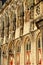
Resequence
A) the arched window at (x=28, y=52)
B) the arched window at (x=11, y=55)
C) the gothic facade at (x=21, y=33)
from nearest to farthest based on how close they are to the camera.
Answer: the gothic facade at (x=21, y=33)
the arched window at (x=28, y=52)
the arched window at (x=11, y=55)

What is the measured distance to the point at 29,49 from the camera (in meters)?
19.8

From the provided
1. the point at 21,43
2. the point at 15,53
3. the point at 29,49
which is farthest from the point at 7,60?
the point at 29,49

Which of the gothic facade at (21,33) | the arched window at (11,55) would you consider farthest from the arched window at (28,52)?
the arched window at (11,55)

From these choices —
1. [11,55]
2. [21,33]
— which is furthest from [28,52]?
[11,55]

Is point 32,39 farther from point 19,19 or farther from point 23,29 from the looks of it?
point 19,19

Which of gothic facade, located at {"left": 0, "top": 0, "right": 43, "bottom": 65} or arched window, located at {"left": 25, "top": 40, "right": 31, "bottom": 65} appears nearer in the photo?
gothic facade, located at {"left": 0, "top": 0, "right": 43, "bottom": 65}

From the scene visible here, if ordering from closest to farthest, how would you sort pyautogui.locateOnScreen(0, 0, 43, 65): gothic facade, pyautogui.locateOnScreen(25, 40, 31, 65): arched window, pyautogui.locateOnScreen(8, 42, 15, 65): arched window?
pyautogui.locateOnScreen(0, 0, 43, 65): gothic facade, pyautogui.locateOnScreen(25, 40, 31, 65): arched window, pyautogui.locateOnScreen(8, 42, 15, 65): arched window

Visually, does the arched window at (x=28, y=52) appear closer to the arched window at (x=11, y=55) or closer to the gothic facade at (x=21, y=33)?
the gothic facade at (x=21, y=33)

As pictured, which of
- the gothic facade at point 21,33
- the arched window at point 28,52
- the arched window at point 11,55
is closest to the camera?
the gothic facade at point 21,33

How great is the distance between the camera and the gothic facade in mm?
18016

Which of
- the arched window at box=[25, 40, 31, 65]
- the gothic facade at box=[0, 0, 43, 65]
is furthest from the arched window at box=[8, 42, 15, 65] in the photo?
the arched window at box=[25, 40, 31, 65]

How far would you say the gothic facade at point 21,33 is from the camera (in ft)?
59.1

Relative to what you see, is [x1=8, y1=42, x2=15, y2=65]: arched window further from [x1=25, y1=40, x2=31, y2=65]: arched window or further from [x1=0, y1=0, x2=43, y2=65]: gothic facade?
[x1=25, y1=40, x2=31, y2=65]: arched window

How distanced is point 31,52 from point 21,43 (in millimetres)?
2396
